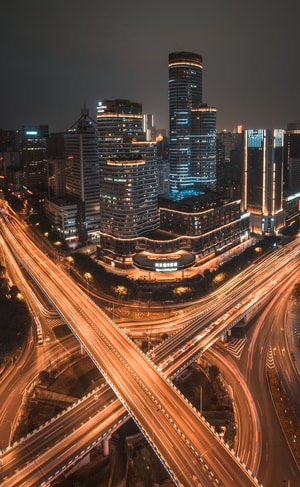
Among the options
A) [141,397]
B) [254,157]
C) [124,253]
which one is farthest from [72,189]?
[141,397]

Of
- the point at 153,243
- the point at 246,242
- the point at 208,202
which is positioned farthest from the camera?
the point at 246,242

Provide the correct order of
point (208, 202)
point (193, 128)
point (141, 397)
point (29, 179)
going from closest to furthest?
1. point (141, 397)
2. point (208, 202)
3. point (193, 128)
4. point (29, 179)

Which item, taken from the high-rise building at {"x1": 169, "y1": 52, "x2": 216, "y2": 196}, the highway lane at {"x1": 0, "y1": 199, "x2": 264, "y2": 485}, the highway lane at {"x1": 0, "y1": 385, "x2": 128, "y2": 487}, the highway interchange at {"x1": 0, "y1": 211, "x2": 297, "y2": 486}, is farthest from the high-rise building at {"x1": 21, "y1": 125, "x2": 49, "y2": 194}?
the highway lane at {"x1": 0, "y1": 385, "x2": 128, "y2": 487}

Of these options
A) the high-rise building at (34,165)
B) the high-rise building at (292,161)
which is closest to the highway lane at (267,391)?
the high-rise building at (292,161)

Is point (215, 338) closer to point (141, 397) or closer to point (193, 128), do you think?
point (141, 397)

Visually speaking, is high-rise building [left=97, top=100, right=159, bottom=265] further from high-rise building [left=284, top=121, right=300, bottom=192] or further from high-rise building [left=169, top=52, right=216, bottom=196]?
high-rise building [left=284, top=121, right=300, bottom=192]

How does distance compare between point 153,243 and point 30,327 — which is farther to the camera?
point 153,243
